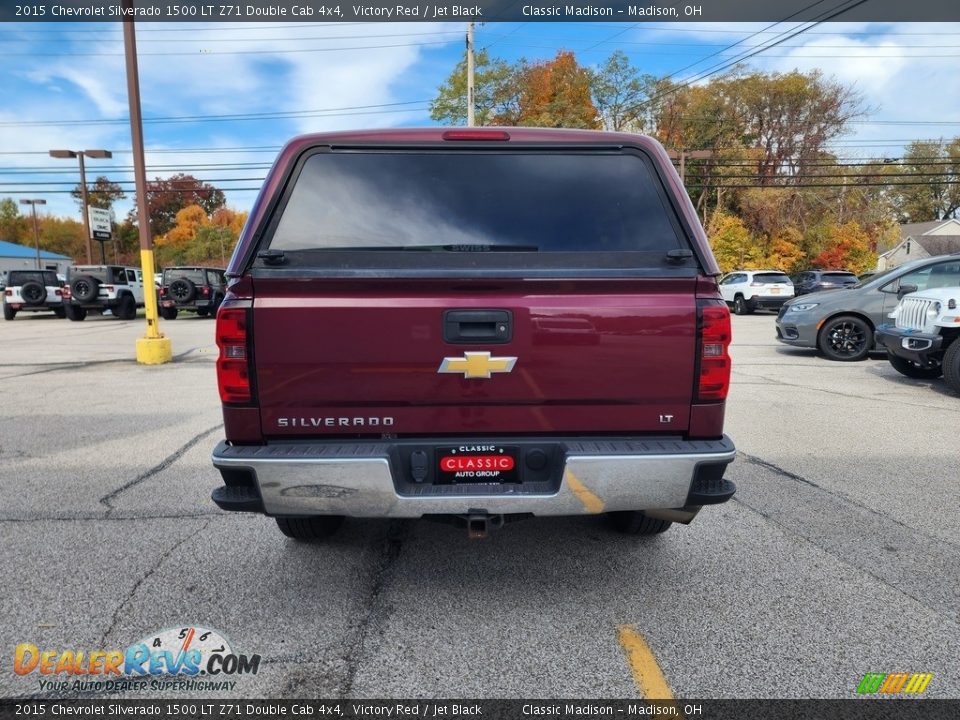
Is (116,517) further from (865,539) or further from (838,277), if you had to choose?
(838,277)

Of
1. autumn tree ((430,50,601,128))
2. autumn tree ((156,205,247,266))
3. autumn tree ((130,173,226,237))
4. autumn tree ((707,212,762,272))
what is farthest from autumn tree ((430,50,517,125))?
autumn tree ((130,173,226,237))

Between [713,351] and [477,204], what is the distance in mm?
1204

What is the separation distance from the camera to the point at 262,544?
3398mm

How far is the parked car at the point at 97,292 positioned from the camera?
1936cm

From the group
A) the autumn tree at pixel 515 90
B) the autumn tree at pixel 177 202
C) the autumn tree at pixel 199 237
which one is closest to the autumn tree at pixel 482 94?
the autumn tree at pixel 515 90

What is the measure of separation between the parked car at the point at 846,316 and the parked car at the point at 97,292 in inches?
803

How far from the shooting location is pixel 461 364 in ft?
Answer: 7.89

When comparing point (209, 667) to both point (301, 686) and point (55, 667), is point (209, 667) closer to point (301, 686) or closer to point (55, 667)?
point (301, 686)

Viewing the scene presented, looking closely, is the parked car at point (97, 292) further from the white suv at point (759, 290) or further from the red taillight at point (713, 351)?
the red taillight at point (713, 351)

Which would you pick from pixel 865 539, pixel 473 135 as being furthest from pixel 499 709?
pixel 865 539

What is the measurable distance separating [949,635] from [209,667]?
3097 millimetres

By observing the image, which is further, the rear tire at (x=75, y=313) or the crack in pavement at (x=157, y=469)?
the rear tire at (x=75, y=313)

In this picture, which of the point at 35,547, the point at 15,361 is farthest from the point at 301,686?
the point at 15,361

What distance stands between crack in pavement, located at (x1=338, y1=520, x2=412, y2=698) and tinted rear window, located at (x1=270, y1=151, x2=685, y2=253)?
165 cm
